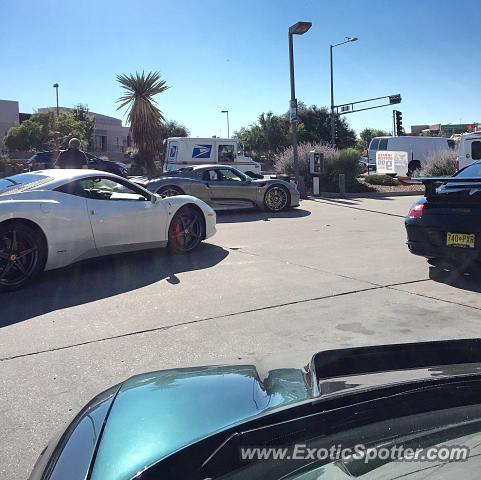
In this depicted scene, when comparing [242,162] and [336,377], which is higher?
[242,162]

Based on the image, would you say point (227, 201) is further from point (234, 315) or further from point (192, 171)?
point (234, 315)

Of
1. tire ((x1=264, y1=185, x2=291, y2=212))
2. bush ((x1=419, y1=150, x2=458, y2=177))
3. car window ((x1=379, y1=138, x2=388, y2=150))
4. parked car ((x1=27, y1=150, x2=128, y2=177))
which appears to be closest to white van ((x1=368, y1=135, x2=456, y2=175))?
car window ((x1=379, y1=138, x2=388, y2=150))

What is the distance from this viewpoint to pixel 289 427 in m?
1.51

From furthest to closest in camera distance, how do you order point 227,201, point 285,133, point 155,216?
point 285,133, point 227,201, point 155,216

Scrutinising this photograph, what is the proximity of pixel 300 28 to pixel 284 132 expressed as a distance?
38.5 metres

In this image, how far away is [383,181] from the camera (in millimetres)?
21562

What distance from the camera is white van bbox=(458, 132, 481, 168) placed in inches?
636

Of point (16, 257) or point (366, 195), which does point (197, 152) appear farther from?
point (16, 257)

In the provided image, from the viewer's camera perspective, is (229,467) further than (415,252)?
No

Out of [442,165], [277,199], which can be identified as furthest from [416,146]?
[277,199]

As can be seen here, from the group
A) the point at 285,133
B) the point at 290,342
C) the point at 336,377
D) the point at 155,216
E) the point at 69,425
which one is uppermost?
the point at 285,133

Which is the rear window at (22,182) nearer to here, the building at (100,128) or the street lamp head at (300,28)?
the street lamp head at (300,28)

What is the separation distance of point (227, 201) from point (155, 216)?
19.3ft

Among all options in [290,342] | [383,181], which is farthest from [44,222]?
[383,181]
